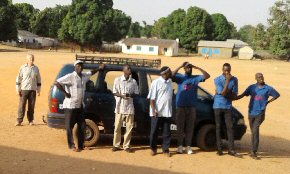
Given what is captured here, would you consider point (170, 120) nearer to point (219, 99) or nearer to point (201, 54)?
point (219, 99)

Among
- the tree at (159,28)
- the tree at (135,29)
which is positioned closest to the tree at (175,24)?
the tree at (159,28)

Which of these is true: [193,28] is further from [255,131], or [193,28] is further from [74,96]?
[74,96]

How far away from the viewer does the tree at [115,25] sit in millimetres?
78938

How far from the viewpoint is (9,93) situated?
16.9 meters

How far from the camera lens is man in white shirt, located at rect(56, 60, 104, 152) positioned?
809 centimetres

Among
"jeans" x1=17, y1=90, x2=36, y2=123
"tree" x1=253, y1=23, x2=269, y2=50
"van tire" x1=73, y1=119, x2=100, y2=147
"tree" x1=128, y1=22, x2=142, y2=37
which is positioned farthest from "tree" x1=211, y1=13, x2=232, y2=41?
"van tire" x1=73, y1=119, x2=100, y2=147

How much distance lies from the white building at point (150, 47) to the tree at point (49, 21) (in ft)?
52.7

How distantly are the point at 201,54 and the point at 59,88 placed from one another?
77374 mm

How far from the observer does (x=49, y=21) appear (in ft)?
300

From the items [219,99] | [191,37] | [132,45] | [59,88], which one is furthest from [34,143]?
[191,37]

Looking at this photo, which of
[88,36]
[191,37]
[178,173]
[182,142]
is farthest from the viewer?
[191,37]

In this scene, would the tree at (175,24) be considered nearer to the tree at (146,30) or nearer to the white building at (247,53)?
the white building at (247,53)

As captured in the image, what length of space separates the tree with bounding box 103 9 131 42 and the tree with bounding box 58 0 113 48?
110 centimetres

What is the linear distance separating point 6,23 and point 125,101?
6142cm
